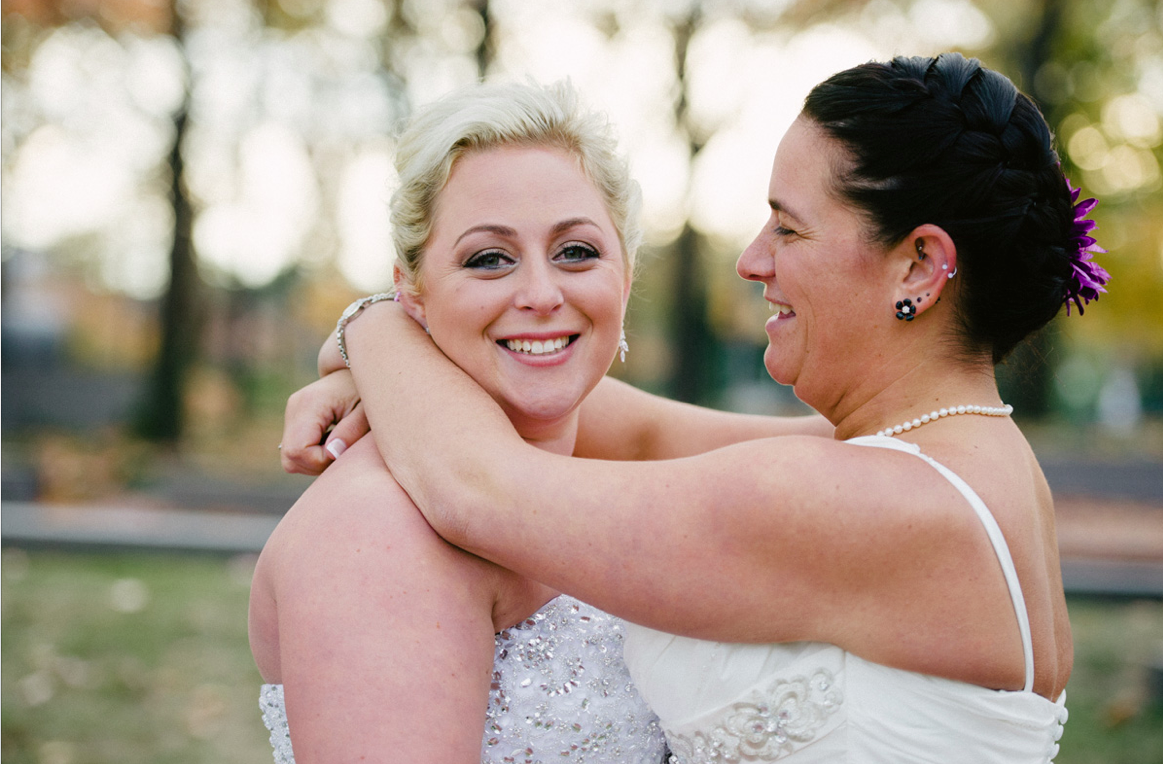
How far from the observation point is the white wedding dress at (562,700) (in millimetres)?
2324

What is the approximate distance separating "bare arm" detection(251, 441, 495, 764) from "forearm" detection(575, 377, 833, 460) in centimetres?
125

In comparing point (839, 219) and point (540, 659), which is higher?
point (839, 219)

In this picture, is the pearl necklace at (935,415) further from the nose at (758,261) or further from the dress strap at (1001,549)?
the nose at (758,261)

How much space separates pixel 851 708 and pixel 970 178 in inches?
47.9

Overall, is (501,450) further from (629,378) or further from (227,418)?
(227,418)

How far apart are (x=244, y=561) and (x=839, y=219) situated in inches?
362

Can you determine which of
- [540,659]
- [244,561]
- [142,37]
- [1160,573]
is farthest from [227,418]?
[540,659]

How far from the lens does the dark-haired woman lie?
1950 millimetres

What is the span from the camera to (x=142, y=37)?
1742cm

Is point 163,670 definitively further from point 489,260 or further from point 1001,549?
point 1001,549

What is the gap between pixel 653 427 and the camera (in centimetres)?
350

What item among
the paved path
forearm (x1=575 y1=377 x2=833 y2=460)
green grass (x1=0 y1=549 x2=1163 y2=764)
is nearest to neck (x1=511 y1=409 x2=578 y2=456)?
forearm (x1=575 y1=377 x2=833 y2=460)

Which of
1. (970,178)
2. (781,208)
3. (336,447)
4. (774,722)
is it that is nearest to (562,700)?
(774,722)

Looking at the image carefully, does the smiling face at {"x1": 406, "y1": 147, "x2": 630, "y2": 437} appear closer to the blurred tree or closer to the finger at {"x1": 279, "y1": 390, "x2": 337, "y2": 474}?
the finger at {"x1": 279, "y1": 390, "x2": 337, "y2": 474}
